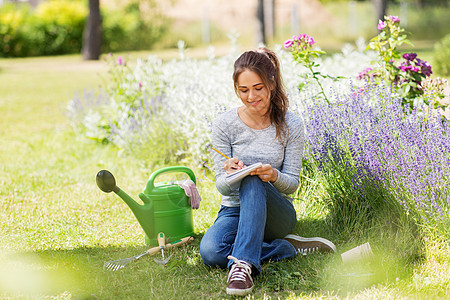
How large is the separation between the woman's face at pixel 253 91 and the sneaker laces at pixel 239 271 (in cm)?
81

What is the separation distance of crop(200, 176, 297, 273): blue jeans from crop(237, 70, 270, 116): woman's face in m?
0.40

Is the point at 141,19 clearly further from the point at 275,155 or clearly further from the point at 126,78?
the point at 275,155

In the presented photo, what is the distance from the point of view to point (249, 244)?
2.61 meters

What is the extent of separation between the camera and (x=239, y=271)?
2.56m

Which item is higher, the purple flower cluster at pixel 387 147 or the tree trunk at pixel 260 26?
the tree trunk at pixel 260 26

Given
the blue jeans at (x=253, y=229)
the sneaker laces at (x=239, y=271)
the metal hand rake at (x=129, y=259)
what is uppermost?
the blue jeans at (x=253, y=229)

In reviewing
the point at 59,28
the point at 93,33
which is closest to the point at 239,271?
the point at 93,33

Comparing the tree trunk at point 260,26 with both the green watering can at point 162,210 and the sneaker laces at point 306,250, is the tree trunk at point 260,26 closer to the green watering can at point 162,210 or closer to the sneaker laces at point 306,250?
the green watering can at point 162,210

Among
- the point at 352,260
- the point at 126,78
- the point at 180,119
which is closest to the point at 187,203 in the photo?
the point at 352,260

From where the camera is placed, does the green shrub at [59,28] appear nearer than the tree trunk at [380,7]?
No

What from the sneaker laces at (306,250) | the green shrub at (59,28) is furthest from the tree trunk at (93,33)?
the sneaker laces at (306,250)

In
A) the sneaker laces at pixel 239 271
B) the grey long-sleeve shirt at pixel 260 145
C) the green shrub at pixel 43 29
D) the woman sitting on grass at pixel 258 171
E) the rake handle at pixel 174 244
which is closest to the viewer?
the sneaker laces at pixel 239 271

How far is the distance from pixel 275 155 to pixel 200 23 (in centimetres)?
2045

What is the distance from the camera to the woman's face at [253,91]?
9.00 ft
